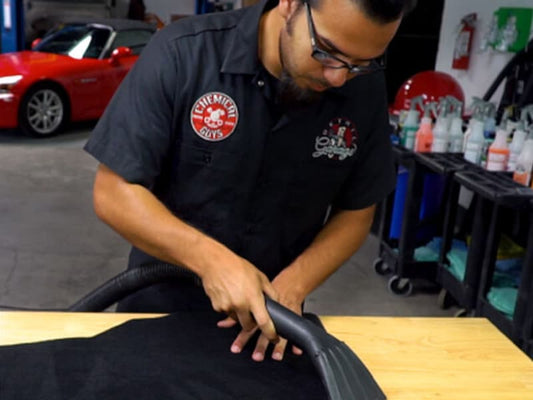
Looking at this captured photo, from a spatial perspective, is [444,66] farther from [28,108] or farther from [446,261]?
[28,108]

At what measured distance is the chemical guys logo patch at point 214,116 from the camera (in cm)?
114

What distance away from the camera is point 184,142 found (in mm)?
1154

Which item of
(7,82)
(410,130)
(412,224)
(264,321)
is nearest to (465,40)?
(410,130)

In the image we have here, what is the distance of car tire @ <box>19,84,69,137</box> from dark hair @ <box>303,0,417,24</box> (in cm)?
492

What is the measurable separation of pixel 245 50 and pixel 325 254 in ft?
1.38

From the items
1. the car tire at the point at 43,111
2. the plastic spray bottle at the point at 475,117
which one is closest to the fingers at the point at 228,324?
the plastic spray bottle at the point at 475,117

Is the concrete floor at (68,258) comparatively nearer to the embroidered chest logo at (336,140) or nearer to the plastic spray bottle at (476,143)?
the plastic spray bottle at (476,143)

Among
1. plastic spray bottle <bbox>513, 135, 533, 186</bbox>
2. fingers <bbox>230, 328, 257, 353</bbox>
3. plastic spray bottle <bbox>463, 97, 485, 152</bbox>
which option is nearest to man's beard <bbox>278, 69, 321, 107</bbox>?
fingers <bbox>230, 328, 257, 353</bbox>

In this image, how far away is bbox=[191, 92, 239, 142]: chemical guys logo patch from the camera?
1.14 meters

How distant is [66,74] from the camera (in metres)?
5.48

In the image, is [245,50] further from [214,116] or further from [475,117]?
[475,117]

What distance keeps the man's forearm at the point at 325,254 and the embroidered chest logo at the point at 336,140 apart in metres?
0.15

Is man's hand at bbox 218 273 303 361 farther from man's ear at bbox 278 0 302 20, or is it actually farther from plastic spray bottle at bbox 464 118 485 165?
plastic spray bottle at bbox 464 118 485 165

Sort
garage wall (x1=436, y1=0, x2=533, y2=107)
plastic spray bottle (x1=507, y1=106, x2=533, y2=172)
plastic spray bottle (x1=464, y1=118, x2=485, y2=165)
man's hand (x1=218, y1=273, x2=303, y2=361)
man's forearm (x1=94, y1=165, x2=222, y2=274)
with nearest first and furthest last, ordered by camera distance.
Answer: man's hand (x1=218, y1=273, x2=303, y2=361)
man's forearm (x1=94, y1=165, x2=222, y2=274)
plastic spray bottle (x1=507, y1=106, x2=533, y2=172)
plastic spray bottle (x1=464, y1=118, x2=485, y2=165)
garage wall (x1=436, y1=0, x2=533, y2=107)
